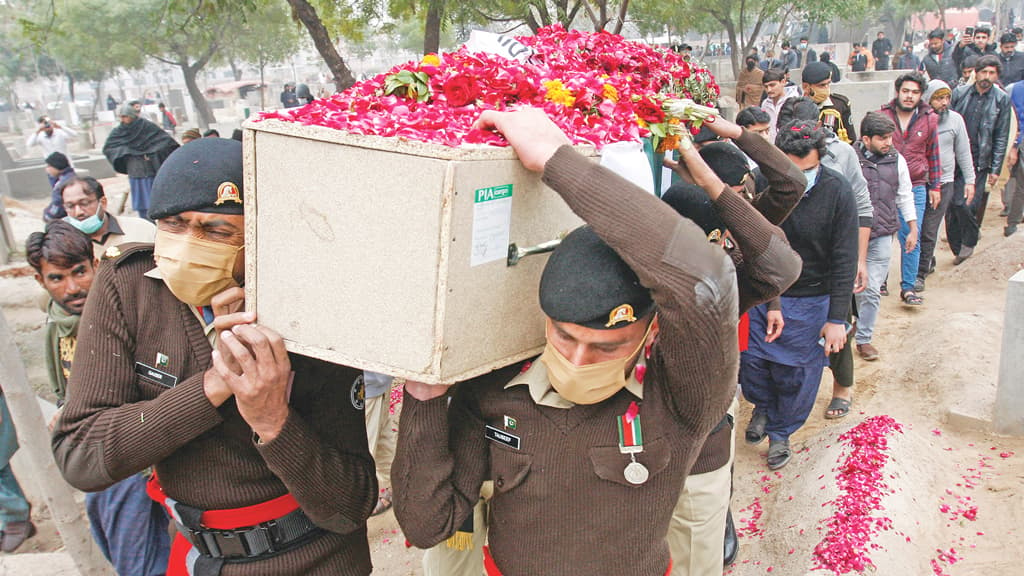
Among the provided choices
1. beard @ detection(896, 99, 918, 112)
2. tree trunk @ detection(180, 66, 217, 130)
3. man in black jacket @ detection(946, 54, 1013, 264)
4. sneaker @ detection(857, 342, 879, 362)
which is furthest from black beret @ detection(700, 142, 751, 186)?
tree trunk @ detection(180, 66, 217, 130)

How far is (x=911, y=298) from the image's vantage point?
739cm

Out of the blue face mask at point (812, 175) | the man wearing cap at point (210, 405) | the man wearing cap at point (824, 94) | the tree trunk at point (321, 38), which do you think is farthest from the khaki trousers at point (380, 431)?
the man wearing cap at point (824, 94)

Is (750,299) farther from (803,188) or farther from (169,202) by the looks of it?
(169,202)

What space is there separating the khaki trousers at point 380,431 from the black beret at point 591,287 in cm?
267

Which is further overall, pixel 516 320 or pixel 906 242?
pixel 906 242

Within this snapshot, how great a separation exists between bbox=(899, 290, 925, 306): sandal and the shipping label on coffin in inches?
268

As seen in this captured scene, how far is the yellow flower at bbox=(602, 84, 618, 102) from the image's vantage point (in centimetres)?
217

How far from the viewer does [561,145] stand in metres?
1.69

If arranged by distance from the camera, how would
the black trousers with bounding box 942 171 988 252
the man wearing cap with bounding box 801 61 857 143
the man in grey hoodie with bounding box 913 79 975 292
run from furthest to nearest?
the black trousers with bounding box 942 171 988 252
the man in grey hoodie with bounding box 913 79 975 292
the man wearing cap with bounding box 801 61 857 143

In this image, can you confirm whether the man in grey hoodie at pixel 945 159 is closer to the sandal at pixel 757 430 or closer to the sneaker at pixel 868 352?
the sneaker at pixel 868 352

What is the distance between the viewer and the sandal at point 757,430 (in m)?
5.08

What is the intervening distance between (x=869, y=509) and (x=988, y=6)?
7958 cm

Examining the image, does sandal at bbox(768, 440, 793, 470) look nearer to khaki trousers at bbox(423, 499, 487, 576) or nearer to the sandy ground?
the sandy ground

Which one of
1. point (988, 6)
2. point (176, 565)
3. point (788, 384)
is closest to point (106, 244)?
point (176, 565)
